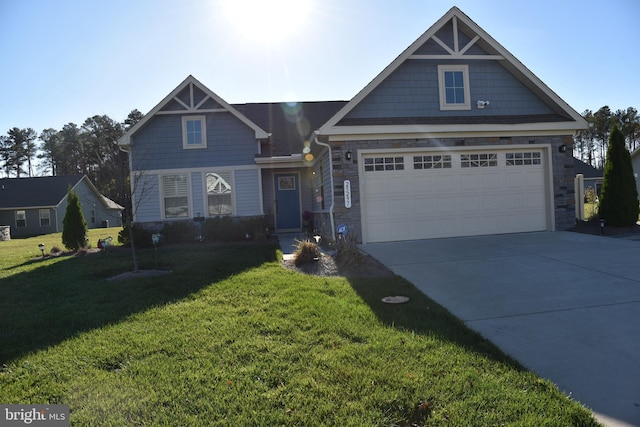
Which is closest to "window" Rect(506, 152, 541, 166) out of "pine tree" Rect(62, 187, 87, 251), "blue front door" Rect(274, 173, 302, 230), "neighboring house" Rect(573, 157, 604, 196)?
"blue front door" Rect(274, 173, 302, 230)

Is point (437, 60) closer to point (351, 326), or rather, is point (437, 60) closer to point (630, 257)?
point (630, 257)

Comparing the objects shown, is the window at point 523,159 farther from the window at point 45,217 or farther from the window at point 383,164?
the window at point 45,217

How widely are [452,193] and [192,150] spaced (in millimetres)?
8380

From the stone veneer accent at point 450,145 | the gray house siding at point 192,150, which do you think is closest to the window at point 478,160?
the stone veneer accent at point 450,145

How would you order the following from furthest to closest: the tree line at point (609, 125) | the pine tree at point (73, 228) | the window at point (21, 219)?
the tree line at point (609, 125) < the window at point (21, 219) < the pine tree at point (73, 228)

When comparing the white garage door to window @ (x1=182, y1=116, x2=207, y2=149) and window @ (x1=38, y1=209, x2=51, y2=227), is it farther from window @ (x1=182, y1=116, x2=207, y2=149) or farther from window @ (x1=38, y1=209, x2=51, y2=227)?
window @ (x1=38, y1=209, x2=51, y2=227)

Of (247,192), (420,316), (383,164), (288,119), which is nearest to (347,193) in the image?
(383,164)

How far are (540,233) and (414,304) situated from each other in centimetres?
710

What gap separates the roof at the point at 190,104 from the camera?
12.9 meters

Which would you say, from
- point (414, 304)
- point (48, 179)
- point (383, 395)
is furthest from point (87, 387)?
point (48, 179)

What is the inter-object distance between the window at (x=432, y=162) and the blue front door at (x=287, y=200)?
233 inches

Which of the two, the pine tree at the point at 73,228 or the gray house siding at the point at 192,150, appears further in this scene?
the gray house siding at the point at 192,150

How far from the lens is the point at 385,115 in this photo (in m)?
10.1

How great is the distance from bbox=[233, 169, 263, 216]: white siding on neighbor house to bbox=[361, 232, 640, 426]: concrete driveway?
19.1ft
